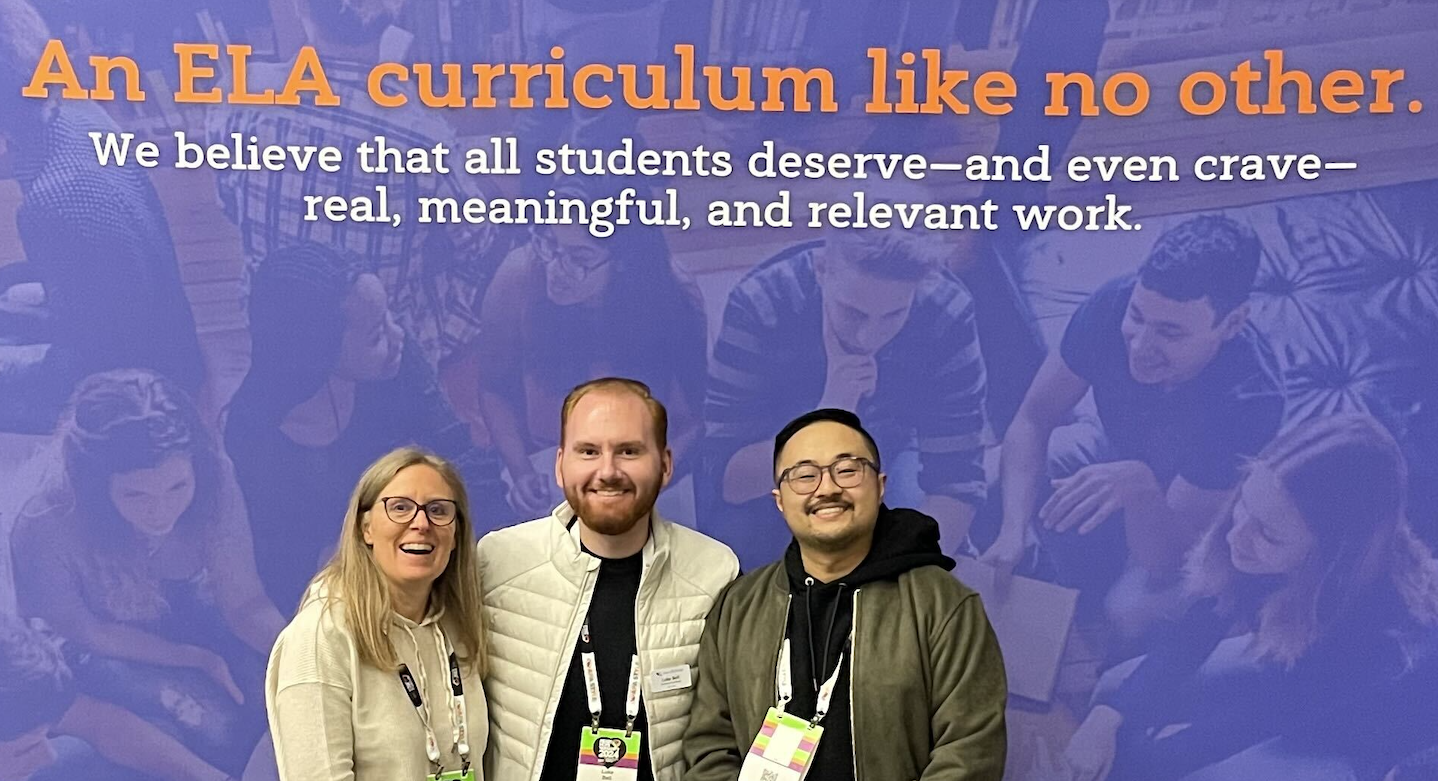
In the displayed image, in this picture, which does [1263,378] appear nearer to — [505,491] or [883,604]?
[883,604]

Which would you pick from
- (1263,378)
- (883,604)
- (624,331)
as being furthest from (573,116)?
(1263,378)

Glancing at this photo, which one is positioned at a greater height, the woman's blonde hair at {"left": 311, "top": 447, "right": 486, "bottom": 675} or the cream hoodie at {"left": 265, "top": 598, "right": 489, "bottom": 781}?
the woman's blonde hair at {"left": 311, "top": 447, "right": 486, "bottom": 675}

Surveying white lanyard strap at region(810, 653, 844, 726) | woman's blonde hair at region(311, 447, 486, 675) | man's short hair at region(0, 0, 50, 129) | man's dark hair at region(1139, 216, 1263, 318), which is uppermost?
man's short hair at region(0, 0, 50, 129)

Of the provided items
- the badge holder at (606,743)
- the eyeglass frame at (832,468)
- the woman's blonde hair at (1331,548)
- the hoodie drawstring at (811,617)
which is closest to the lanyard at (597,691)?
the badge holder at (606,743)

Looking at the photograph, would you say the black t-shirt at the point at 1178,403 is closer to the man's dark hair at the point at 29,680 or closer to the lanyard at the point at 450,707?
the lanyard at the point at 450,707

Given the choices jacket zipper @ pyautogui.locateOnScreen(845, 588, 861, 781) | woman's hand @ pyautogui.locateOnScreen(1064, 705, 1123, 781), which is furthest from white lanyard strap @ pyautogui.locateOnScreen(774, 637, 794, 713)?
woman's hand @ pyautogui.locateOnScreen(1064, 705, 1123, 781)

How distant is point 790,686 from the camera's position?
2.54 metres

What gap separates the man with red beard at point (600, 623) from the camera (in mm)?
2580

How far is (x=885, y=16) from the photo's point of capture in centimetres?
304

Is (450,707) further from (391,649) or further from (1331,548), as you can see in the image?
(1331,548)

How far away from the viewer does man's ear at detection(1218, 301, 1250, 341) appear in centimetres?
308

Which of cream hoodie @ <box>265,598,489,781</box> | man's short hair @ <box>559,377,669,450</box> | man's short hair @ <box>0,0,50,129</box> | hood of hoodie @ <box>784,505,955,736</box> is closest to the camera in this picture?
cream hoodie @ <box>265,598,489,781</box>

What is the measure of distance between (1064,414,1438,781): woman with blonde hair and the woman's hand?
0.02m

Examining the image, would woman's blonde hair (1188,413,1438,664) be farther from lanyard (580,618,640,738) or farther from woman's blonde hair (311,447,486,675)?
woman's blonde hair (311,447,486,675)
